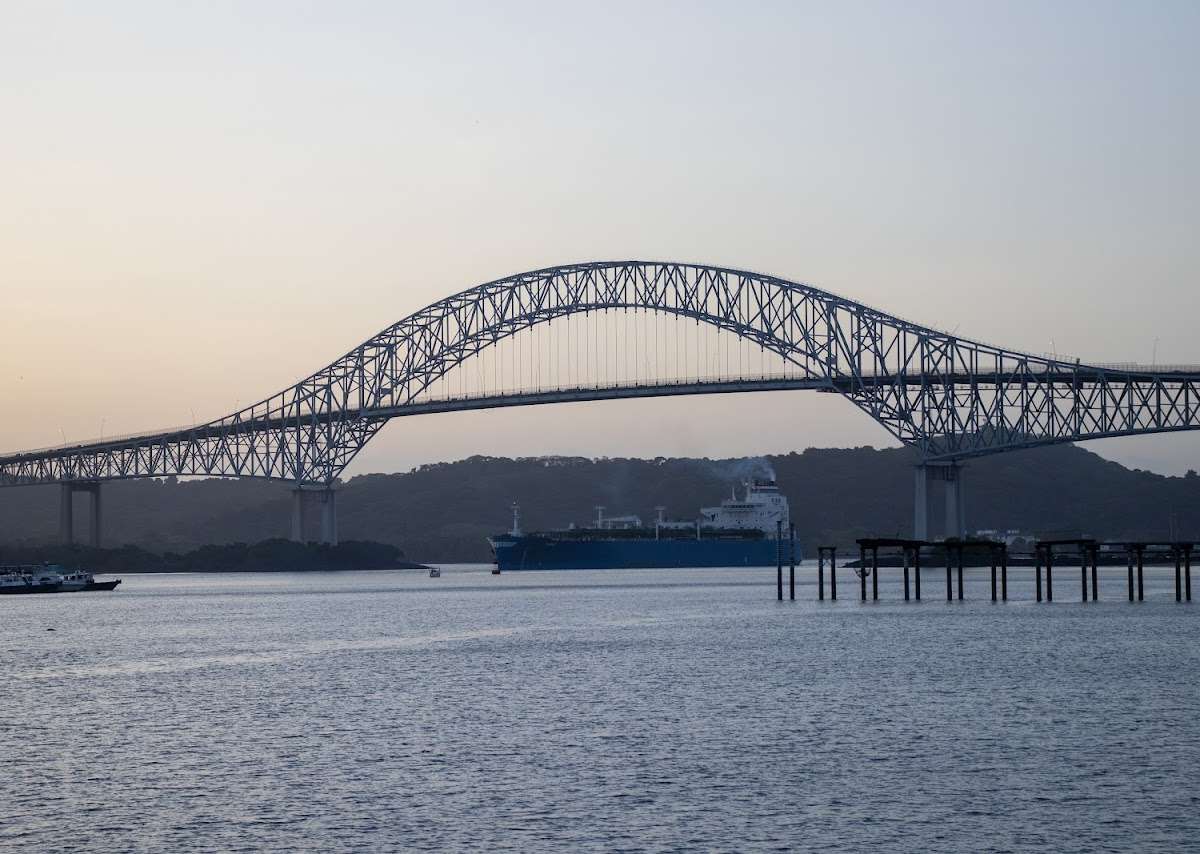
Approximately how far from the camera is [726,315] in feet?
398

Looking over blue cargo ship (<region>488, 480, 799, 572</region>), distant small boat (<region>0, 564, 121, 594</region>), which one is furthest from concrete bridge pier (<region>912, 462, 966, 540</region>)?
distant small boat (<region>0, 564, 121, 594</region>)

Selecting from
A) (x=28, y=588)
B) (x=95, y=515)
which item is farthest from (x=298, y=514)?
(x=28, y=588)

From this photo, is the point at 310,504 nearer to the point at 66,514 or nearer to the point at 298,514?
the point at 298,514

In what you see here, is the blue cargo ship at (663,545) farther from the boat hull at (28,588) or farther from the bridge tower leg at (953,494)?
the boat hull at (28,588)

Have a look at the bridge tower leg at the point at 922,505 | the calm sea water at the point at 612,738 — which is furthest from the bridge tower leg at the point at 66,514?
the calm sea water at the point at 612,738

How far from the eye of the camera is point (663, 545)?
464ft

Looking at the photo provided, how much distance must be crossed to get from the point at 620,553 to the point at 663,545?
158 inches

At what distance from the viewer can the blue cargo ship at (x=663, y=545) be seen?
142 meters

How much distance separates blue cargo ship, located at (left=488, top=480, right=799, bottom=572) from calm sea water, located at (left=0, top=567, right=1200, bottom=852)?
79.7 metres

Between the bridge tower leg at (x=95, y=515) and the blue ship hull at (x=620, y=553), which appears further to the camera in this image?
the bridge tower leg at (x=95, y=515)

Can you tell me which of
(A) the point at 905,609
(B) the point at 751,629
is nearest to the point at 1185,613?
(A) the point at 905,609

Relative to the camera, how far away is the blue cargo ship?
14175 centimetres

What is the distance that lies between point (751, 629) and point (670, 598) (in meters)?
26.8

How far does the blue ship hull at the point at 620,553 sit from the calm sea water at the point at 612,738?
7944 centimetres
